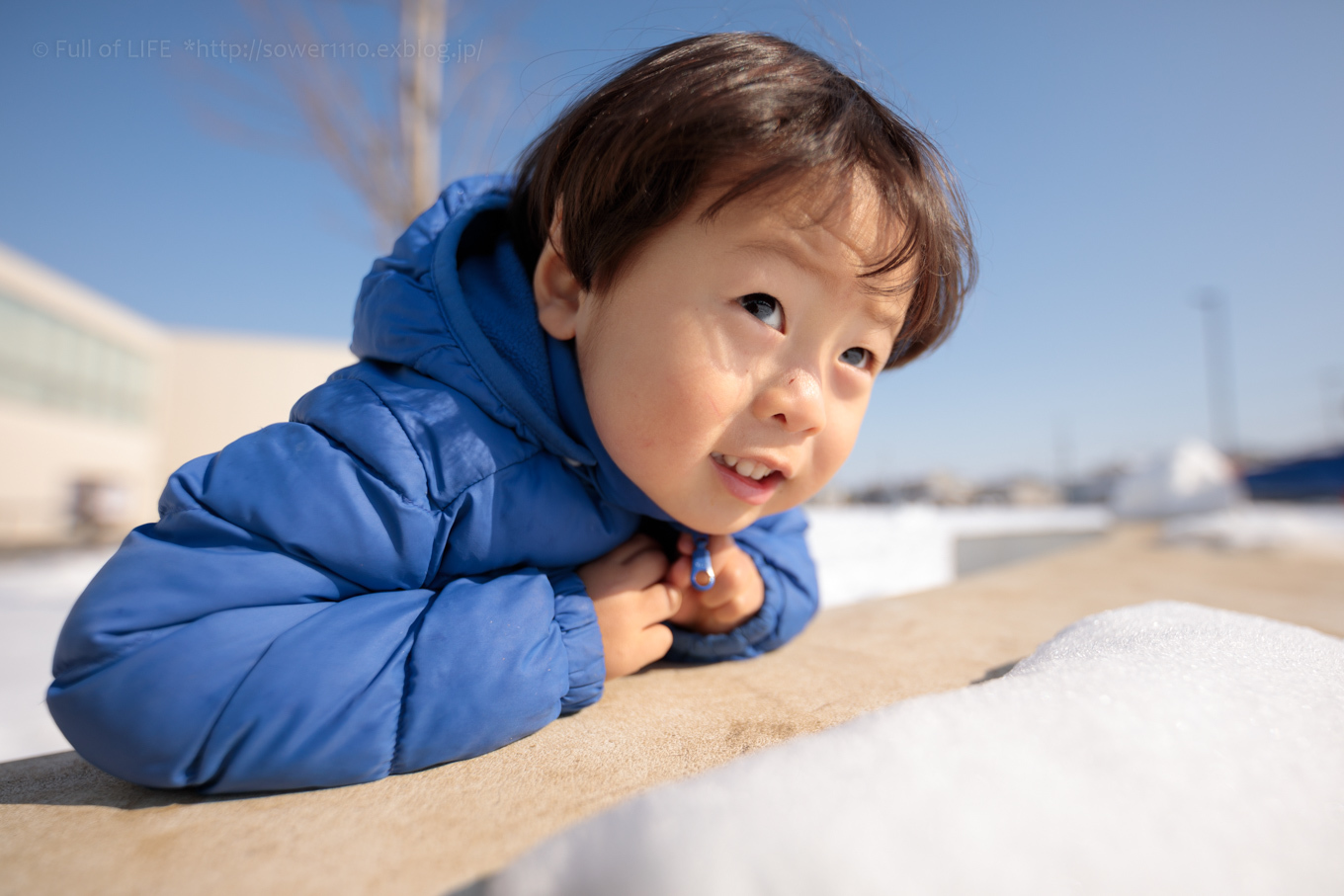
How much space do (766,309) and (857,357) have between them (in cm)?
22

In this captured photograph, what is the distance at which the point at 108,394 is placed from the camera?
1614cm

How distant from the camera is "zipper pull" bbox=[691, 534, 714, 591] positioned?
119cm

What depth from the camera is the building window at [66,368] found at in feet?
44.9

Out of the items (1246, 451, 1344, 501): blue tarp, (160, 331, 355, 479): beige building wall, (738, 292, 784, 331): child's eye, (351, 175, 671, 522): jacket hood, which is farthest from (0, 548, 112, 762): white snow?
(1246, 451, 1344, 501): blue tarp

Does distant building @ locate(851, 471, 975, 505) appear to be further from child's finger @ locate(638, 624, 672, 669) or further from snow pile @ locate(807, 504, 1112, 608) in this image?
child's finger @ locate(638, 624, 672, 669)

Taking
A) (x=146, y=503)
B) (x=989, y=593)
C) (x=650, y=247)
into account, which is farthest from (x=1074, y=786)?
(x=146, y=503)

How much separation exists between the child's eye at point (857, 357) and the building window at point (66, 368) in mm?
17907

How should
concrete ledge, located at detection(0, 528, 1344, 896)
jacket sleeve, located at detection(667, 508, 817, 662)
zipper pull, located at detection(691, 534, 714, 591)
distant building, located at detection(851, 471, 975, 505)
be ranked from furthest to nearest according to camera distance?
distant building, located at detection(851, 471, 975, 505), jacket sleeve, located at detection(667, 508, 817, 662), zipper pull, located at detection(691, 534, 714, 591), concrete ledge, located at detection(0, 528, 1344, 896)

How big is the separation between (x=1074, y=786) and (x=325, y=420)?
3.15 ft

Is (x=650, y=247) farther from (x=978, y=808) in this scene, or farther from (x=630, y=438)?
(x=978, y=808)

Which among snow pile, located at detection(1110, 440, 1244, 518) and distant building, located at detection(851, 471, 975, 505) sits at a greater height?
snow pile, located at detection(1110, 440, 1244, 518)

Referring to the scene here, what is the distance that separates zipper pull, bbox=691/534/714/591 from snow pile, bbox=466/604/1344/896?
55cm

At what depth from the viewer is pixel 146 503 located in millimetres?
15336

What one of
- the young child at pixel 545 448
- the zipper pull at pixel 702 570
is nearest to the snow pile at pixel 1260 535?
the young child at pixel 545 448
